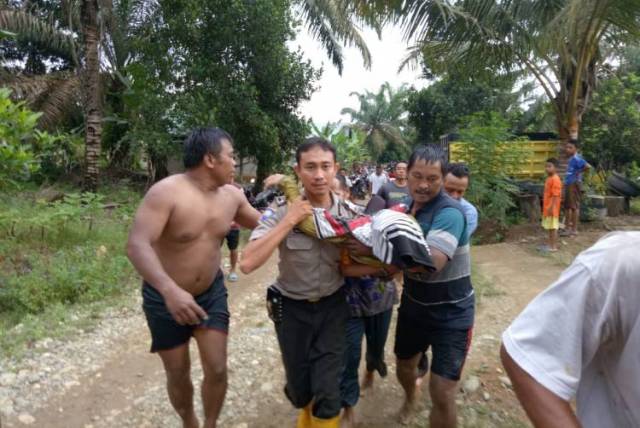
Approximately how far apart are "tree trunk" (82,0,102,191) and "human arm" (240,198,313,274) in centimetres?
844

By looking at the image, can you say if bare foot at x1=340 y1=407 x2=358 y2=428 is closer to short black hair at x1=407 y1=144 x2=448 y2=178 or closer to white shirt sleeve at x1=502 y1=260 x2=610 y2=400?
short black hair at x1=407 y1=144 x2=448 y2=178

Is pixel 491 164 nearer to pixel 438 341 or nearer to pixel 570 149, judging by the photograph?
pixel 570 149

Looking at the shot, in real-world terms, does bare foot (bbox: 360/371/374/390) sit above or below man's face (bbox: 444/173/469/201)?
below

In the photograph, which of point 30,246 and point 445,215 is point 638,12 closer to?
point 445,215

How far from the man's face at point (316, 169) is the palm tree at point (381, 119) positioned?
116 feet

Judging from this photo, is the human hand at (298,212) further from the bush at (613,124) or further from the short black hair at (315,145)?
the bush at (613,124)

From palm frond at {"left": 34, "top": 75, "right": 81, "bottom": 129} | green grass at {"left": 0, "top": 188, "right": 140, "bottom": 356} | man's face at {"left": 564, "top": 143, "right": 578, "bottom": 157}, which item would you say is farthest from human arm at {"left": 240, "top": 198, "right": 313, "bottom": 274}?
palm frond at {"left": 34, "top": 75, "right": 81, "bottom": 129}

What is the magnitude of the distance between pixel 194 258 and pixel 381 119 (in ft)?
120

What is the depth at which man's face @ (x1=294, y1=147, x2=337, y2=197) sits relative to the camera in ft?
7.74

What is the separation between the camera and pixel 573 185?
27.2 feet

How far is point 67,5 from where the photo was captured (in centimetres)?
1106

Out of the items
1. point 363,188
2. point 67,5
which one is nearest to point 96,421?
point 67,5

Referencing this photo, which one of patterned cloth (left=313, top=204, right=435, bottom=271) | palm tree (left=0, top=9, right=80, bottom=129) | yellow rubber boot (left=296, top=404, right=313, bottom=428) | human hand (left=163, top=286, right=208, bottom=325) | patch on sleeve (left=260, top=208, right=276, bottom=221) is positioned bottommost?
yellow rubber boot (left=296, top=404, right=313, bottom=428)

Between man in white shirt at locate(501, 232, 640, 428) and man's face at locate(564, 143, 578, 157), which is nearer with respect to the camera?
man in white shirt at locate(501, 232, 640, 428)
